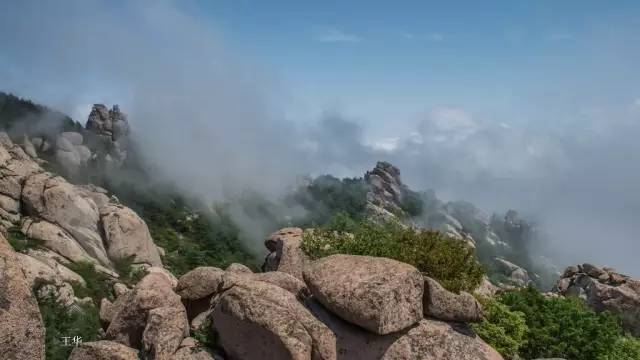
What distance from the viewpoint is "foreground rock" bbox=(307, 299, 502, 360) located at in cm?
2031

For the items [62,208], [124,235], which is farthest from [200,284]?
[124,235]

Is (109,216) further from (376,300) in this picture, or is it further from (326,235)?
(376,300)

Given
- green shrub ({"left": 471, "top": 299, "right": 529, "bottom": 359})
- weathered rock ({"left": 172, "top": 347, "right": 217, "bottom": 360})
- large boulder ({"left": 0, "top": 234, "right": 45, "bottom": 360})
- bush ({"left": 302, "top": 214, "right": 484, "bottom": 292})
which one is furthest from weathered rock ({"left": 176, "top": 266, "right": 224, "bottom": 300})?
green shrub ({"left": 471, "top": 299, "right": 529, "bottom": 359})

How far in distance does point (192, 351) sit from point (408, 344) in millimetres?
8210

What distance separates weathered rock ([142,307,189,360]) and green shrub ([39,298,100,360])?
790 cm

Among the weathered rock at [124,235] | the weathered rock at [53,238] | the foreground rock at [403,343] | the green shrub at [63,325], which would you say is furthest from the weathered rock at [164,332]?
the weathered rock at [124,235]

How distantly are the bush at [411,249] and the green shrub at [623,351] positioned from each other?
10.4 meters

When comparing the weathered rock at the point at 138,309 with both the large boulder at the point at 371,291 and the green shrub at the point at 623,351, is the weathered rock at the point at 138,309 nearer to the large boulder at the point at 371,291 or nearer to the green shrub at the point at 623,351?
the large boulder at the point at 371,291

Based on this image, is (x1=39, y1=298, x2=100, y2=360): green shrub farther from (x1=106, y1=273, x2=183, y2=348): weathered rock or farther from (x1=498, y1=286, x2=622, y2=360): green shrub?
(x1=498, y1=286, x2=622, y2=360): green shrub

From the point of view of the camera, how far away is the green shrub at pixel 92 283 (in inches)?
2432

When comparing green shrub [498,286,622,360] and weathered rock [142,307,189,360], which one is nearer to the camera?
weathered rock [142,307,189,360]

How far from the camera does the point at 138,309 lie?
23.1m

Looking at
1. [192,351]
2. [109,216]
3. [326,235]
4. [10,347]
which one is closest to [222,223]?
[109,216]

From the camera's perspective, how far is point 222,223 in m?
158
